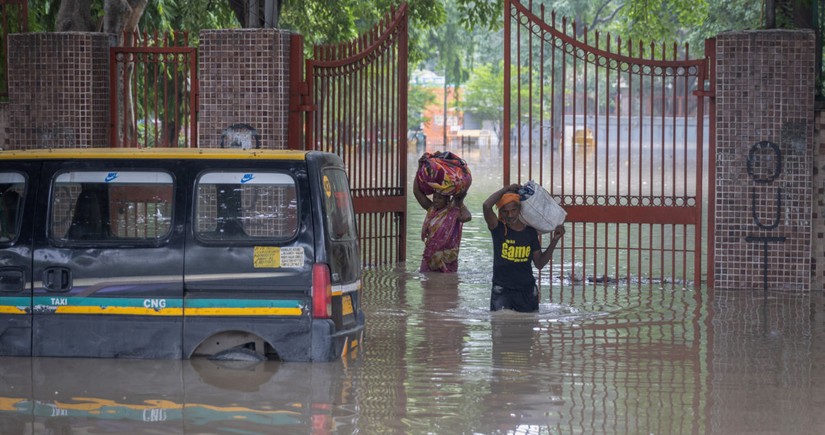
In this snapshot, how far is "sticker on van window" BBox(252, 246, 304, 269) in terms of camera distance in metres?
8.55

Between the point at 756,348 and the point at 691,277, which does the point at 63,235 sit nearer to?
the point at 756,348

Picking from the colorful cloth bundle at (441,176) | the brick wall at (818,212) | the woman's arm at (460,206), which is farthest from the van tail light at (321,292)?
the brick wall at (818,212)

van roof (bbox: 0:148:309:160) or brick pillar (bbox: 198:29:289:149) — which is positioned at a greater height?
brick pillar (bbox: 198:29:289:149)

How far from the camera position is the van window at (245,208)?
858 cm

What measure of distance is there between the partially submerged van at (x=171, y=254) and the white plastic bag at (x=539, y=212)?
2723mm

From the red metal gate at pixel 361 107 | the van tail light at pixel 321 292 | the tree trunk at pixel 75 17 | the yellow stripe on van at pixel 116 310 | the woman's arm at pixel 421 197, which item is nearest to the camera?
the van tail light at pixel 321 292

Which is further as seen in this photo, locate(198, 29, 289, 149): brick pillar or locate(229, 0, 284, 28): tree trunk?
locate(229, 0, 284, 28): tree trunk

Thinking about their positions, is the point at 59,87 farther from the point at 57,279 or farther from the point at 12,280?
the point at 57,279

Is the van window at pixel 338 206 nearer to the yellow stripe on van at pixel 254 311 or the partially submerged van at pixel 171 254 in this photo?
the partially submerged van at pixel 171 254

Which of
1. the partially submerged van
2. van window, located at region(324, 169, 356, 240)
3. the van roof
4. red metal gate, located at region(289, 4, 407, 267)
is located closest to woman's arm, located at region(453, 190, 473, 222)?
red metal gate, located at region(289, 4, 407, 267)

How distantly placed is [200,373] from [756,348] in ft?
15.0

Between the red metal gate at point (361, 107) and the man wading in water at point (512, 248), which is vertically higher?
the red metal gate at point (361, 107)

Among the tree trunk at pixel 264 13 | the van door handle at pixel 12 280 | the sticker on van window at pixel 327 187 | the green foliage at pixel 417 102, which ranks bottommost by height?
the van door handle at pixel 12 280

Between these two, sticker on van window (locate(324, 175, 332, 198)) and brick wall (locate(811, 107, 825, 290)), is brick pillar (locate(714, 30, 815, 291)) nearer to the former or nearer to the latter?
brick wall (locate(811, 107, 825, 290))
